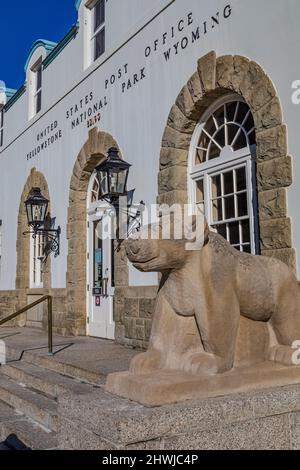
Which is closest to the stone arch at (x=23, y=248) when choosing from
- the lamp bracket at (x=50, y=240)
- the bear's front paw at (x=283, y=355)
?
the lamp bracket at (x=50, y=240)

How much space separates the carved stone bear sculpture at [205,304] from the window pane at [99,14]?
7.30 metres

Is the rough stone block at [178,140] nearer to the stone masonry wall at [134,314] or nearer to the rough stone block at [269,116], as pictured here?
the rough stone block at [269,116]

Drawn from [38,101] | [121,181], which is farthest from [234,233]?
[38,101]

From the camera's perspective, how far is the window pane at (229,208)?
223 inches

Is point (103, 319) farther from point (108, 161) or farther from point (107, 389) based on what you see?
point (107, 389)

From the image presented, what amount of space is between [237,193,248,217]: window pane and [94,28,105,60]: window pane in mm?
4664

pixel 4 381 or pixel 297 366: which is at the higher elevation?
pixel 297 366

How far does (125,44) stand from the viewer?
761 centimetres

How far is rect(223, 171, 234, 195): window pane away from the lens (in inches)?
225

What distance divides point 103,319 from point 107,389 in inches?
214

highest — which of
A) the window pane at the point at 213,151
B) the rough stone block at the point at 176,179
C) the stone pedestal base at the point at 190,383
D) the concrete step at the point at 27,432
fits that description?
the window pane at the point at 213,151

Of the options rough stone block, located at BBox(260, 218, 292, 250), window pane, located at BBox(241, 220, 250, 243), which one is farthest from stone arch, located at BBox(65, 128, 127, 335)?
rough stone block, located at BBox(260, 218, 292, 250)

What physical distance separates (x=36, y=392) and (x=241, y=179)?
3.28 m

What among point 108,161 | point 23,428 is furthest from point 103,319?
point 23,428
